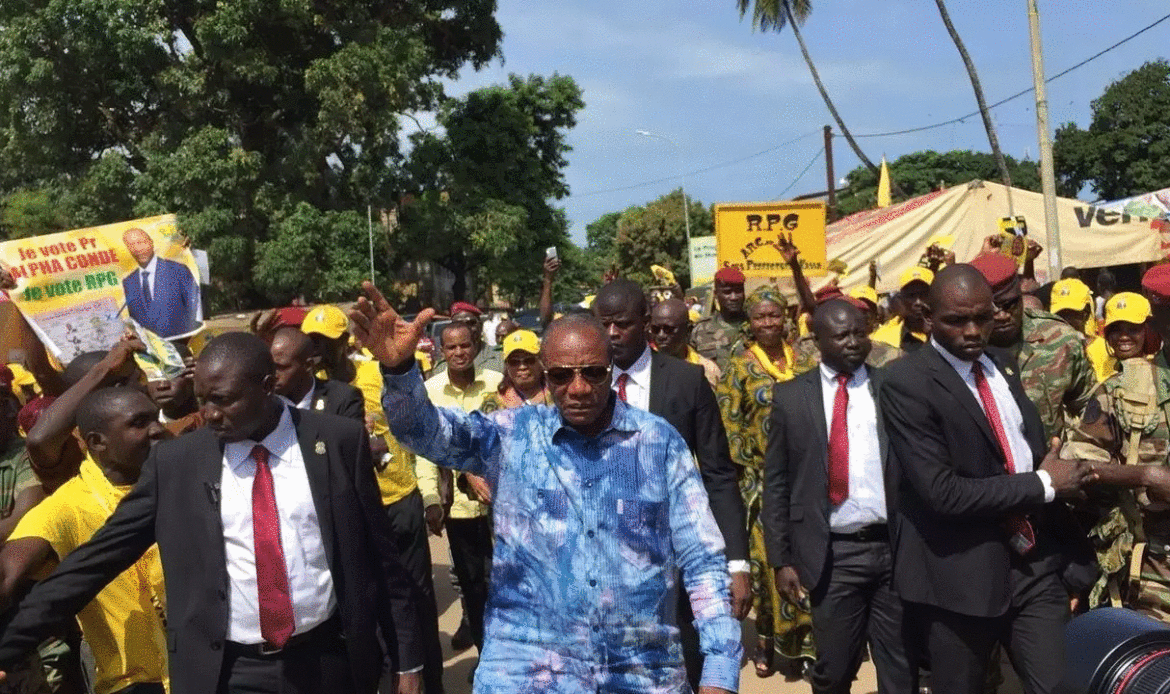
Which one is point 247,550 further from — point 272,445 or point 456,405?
point 456,405

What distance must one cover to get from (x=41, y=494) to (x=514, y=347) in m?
3.12

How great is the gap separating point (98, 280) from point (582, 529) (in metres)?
6.72

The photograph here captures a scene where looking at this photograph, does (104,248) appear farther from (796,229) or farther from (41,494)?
(796,229)

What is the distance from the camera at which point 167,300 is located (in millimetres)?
7949

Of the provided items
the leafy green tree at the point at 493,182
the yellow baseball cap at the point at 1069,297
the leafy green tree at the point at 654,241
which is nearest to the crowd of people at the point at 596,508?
the yellow baseball cap at the point at 1069,297

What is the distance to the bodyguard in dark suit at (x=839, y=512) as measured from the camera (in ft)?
15.3

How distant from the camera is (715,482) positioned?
183 inches

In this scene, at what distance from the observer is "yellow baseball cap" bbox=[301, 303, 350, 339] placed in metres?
5.82

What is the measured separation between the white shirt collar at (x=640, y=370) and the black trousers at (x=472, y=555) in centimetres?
204

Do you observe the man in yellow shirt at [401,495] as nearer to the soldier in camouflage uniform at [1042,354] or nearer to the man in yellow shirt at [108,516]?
the man in yellow shirt at [108,516]

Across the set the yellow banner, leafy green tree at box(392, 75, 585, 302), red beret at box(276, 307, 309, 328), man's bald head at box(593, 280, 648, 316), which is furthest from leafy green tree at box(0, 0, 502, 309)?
man's bald head at box(593, 280, 648, 316)

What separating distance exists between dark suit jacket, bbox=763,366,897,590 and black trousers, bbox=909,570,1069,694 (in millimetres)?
755

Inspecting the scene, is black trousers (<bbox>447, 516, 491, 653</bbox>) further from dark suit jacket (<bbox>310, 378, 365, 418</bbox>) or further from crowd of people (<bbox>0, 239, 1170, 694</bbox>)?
dark suit jacket (<bbox>310, 378, 365, 418</bbox>)

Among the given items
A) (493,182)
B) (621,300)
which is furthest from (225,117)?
(621,300)
